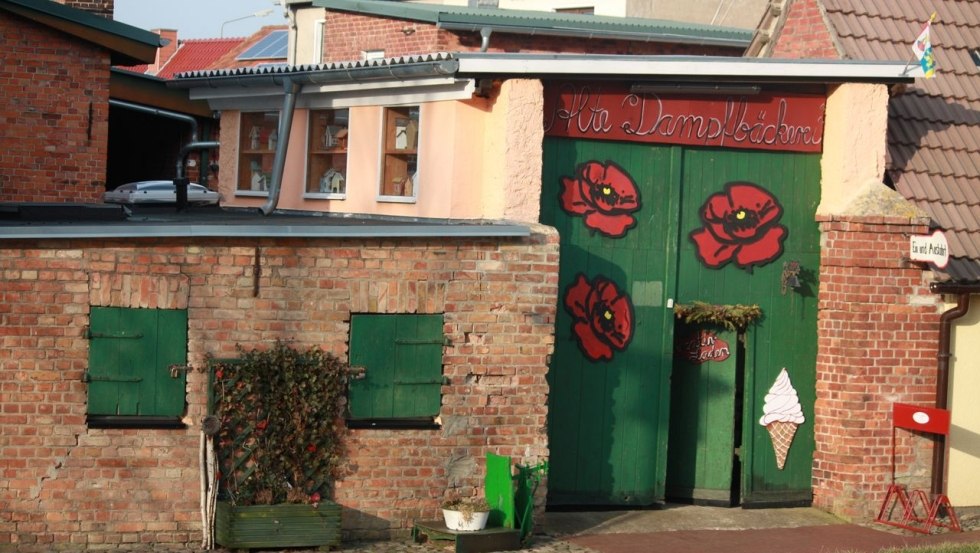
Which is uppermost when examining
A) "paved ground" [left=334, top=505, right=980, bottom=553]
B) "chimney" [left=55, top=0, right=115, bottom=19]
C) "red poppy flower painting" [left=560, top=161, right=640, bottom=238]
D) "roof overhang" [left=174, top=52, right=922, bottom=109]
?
"chimney" [left=55, top=0, right=115, bottom=19]

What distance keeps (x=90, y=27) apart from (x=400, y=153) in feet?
13.2

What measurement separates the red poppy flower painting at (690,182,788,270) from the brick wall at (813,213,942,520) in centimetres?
63

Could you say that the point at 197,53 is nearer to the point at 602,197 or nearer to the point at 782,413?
the point at 602,197

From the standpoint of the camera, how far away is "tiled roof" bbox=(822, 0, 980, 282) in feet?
47.3

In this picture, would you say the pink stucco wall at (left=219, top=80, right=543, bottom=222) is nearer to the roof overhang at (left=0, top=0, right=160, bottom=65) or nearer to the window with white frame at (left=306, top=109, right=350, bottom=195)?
the window with white frame at (left=306, top=109, right=350, bottom=195)

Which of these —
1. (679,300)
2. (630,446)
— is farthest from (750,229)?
(630,446)

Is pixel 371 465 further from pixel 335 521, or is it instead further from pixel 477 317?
pixel 477 317

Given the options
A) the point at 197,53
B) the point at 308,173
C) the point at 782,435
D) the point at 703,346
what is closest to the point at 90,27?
the point at 308,173

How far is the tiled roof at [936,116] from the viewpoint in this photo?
14414 mm

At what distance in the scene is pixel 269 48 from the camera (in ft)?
132

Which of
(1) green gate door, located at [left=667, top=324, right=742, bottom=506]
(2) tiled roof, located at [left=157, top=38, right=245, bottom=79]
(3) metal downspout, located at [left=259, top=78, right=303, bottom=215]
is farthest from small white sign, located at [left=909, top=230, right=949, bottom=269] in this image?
(2) tiled roof, located at [left=157, top=38, right=245, bottom=79]

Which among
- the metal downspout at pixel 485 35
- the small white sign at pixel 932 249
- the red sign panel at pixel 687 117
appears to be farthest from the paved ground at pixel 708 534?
the metal downspout at pixel 485 35

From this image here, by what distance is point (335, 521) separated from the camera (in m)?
11.6

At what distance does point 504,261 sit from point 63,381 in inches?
158
